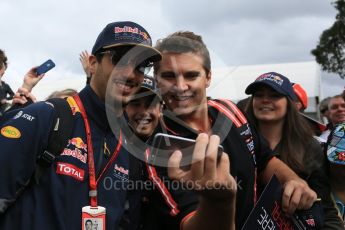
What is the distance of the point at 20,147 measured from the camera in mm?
1753

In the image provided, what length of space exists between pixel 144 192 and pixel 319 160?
1.07m

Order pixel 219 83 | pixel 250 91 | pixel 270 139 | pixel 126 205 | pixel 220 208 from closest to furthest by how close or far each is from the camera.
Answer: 1. pixel 220 208
2. pixel 126 205
3. pixel 270 139
4. pixel 250 91
5. pixel 219 83

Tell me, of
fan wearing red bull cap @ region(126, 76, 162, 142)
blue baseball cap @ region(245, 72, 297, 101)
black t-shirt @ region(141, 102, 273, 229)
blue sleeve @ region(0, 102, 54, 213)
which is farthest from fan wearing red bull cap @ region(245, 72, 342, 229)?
blue sleeve @ region(0, 102, 54, 213)

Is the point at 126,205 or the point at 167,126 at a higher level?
the point at 167,126

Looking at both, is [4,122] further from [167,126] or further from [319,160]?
[319,160]

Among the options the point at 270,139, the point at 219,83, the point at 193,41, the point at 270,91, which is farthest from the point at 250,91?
the point at 219,83

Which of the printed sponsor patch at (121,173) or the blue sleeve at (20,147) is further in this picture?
the printed sponsor patch at (121,173)

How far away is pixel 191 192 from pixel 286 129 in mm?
1242

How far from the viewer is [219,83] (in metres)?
10.1

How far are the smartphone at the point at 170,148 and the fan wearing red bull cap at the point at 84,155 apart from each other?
0.89ft

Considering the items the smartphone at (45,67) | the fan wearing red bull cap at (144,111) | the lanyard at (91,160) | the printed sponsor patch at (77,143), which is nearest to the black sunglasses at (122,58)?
the lanyard at (91,160)

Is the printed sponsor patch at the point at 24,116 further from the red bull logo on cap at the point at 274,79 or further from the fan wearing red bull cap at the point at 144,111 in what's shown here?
the red bull logo on cap at the point at 274,79

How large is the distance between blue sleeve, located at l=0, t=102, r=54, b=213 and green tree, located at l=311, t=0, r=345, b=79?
3310 centimetres

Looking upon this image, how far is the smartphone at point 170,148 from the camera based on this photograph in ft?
4.88
